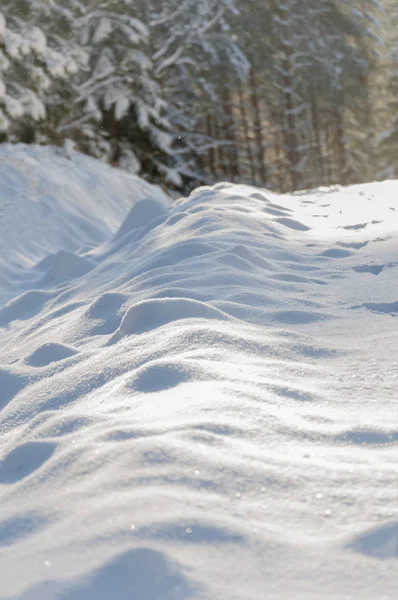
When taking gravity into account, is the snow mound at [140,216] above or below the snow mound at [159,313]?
below

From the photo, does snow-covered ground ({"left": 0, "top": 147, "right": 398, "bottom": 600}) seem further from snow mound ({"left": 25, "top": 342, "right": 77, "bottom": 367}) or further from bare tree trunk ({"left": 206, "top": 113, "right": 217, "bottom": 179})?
bare tree trunk ({"left": 206, "top": 113, "right": 217, "bottom": 179})

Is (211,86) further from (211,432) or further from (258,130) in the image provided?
(211,432)

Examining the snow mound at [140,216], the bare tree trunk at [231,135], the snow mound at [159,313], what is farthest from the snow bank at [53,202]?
the bare tree trunk at [231,135]

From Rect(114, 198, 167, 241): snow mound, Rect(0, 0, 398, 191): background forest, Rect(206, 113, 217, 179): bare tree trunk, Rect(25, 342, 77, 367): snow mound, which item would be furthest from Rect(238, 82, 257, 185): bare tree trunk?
Rect(25, 342, 77, 367): snow mound

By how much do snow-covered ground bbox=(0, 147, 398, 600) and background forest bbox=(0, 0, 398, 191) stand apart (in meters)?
9.19

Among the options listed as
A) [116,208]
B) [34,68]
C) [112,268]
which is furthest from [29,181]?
[112,268]

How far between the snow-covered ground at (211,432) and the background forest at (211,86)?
919 cm

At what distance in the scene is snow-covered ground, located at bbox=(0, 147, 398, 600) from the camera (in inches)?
50.8

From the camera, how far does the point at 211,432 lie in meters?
1.76

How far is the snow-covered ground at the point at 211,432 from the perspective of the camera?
1.29 m

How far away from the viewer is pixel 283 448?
1716 mm

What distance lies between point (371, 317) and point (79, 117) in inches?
569

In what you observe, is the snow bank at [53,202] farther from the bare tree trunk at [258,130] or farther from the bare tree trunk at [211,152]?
the bare tree trunk at [258,130]

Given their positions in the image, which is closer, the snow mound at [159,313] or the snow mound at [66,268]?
the snow mound at [159,313]
